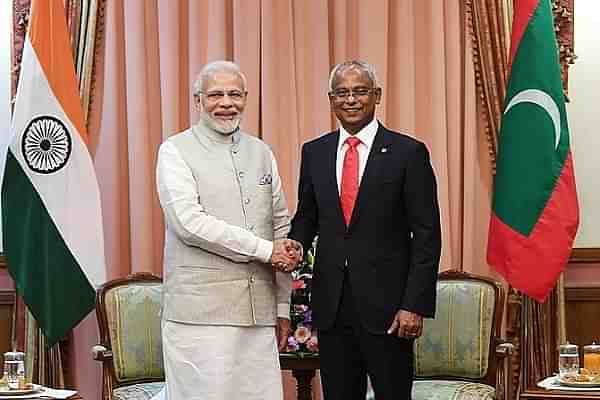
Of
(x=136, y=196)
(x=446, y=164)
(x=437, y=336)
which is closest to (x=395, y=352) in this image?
(x=437, y=336)

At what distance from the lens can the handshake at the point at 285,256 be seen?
13.4 feet

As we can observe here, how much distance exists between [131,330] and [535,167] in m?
1.97

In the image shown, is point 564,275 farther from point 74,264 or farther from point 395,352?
point 74,264

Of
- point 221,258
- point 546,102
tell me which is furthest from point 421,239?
point 546,102

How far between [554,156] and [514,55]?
514 millimetres

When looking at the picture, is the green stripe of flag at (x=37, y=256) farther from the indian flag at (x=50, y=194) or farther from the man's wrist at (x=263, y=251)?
the man's wrist at (x=263, y=251)

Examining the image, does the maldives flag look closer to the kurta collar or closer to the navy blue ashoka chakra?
the kurta collar

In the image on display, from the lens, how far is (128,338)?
5102 mm

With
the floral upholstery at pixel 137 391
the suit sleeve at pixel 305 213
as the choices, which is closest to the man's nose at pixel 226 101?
the suit sleeve at pixel 305 213

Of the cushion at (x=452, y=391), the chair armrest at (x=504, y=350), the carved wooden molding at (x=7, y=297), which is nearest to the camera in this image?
the cushion at (x=452, y=391)

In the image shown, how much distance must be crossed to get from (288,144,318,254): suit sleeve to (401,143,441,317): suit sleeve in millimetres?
387

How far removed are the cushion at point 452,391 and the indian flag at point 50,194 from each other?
1.66 m

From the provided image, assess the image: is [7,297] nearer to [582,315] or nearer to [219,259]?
[219,259]

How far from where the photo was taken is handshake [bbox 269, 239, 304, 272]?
408 cm
